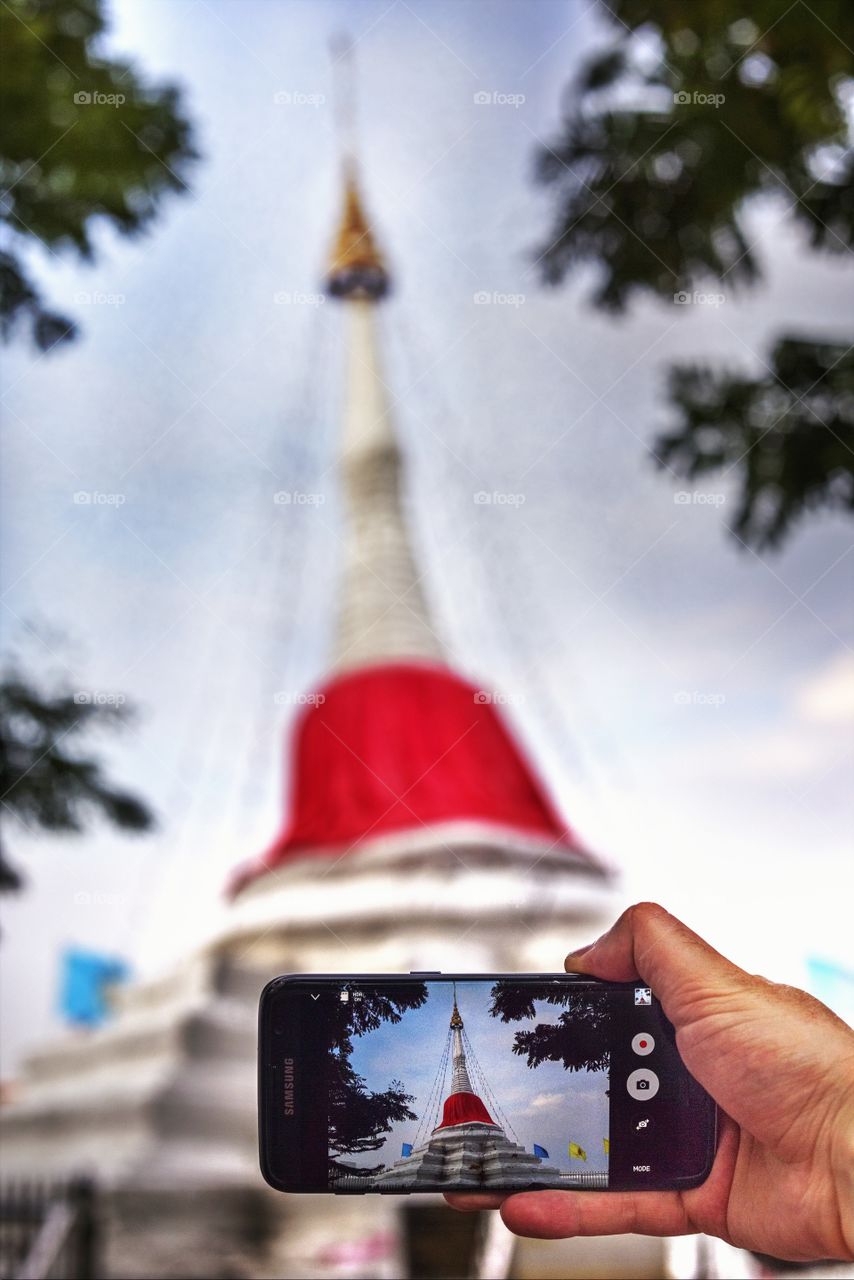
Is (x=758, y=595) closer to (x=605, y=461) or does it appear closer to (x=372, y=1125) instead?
(x=605, y=461)

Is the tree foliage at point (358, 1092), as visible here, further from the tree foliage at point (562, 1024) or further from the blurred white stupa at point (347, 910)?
the blurred white stupa at point (347, 910)

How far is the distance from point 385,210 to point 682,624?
2.12ft

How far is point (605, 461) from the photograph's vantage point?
140 cm

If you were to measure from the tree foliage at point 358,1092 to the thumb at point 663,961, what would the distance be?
9 cm

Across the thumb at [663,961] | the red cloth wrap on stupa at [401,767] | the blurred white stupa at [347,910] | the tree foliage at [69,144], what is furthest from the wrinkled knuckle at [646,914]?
the tree foliage at [69,144]

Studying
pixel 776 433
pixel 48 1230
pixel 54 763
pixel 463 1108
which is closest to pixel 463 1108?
pixel 463 1108

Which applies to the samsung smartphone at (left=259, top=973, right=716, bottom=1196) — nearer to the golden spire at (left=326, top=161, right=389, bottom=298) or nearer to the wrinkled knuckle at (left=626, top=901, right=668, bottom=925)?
the wrinkled knuckle at (left=626, top=901, right=668, bottom=925)

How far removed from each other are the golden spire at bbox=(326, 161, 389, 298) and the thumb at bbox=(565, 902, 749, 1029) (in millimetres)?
1143

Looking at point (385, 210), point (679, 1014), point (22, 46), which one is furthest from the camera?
point (385, 210)

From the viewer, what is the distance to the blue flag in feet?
4.02

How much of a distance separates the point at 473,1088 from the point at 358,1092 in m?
0.05

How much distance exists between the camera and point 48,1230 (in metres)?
1.09

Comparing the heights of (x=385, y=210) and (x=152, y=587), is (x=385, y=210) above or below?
above

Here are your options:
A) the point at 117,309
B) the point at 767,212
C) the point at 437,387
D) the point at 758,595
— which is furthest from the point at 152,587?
the point at 767,212
